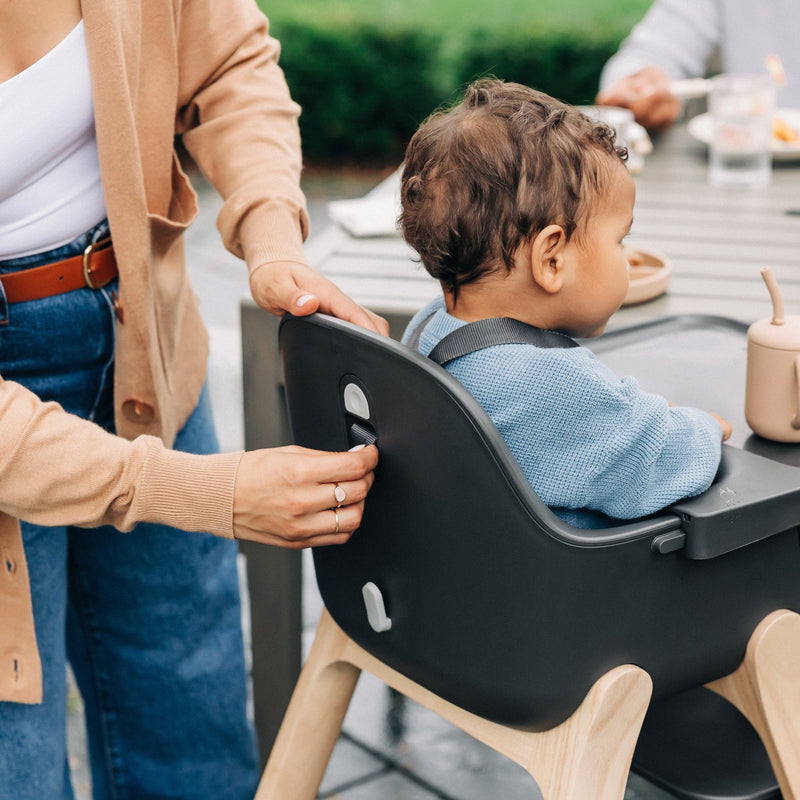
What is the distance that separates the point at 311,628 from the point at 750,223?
126cm

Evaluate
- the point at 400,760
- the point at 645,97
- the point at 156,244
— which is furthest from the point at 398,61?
the point at 156,244

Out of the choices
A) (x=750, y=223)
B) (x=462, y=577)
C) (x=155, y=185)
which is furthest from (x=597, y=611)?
(x=750, y=223)

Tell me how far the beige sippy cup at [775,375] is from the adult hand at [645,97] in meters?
1.62

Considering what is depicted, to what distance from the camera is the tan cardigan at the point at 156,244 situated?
1100mm

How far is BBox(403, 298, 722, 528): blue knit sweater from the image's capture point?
108 cm

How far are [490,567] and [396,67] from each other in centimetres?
561

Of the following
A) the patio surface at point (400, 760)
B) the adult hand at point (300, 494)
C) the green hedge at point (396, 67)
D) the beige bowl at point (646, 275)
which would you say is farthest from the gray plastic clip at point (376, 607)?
the green hedge at point (396, 67)

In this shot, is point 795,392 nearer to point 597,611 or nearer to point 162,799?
point 597,611

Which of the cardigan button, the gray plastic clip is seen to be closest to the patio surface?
the cardigan button

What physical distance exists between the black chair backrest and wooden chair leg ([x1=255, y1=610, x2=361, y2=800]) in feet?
0.58

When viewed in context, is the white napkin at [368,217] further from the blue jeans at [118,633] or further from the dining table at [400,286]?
the blue jeans at [118,633]

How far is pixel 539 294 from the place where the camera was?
Answer: 118 cm

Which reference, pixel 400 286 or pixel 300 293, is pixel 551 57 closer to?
pixel 400 286

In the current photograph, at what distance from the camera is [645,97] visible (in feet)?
9.03
